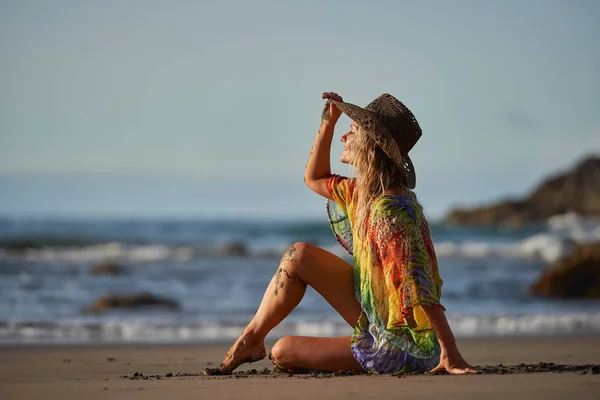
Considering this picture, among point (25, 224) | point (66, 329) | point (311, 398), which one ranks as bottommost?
point (311, 398)

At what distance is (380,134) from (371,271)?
0.69 m

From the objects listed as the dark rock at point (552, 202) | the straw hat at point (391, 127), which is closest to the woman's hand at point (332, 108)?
the straw hat at point (391, 127)

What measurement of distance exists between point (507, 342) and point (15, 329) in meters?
4.46

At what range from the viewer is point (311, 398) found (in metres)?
4.08

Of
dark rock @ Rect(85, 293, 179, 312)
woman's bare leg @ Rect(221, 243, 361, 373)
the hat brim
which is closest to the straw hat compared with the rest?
the hat brim

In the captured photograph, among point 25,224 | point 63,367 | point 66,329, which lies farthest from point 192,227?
point 63,367

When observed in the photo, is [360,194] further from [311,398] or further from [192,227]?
[192,227]

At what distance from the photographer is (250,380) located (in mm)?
4727

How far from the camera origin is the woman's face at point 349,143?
15.3 feet

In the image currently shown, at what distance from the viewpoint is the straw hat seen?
4.51 metres

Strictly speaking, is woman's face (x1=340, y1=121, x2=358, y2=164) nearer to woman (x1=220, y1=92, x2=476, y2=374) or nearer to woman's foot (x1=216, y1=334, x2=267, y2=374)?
woman (x1=220, y1=92, x2=476, y2=374)

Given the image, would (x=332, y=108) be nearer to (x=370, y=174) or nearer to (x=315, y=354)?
(x=370, y=174)

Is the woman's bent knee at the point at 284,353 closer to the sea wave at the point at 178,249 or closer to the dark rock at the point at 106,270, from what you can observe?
the dark rock at the point at 106,270

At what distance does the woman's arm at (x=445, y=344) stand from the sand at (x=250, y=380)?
0.24 ft
